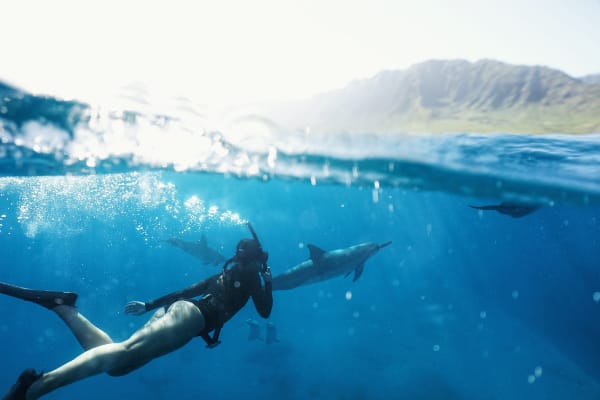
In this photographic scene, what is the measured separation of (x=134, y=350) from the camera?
4.48m

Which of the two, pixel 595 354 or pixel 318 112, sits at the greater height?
pixel 318 112

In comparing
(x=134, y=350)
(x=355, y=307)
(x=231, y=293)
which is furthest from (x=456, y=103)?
(x=355, y=307)

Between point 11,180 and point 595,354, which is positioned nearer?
point 11,180

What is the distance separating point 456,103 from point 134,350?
1223 cm

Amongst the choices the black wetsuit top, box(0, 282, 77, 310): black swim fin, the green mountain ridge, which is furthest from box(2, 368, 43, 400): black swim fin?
the green mountain ridge

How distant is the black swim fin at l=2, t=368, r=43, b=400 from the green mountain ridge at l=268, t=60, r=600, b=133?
8163 millimetres

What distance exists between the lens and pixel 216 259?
19.0 m

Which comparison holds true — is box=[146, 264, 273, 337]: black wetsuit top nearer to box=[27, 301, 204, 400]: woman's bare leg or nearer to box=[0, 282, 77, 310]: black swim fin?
box=[27, 301, 204, 400]: woman's bare leg

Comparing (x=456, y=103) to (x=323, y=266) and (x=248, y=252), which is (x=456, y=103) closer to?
(x=323, y=266)

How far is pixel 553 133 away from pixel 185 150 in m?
12.5

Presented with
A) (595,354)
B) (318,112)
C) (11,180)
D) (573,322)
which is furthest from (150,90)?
(573,322)

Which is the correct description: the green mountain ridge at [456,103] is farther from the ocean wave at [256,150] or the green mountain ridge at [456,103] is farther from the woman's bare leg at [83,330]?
the woman's bare leg at [83,330]

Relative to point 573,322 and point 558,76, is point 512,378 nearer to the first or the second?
point 573,322

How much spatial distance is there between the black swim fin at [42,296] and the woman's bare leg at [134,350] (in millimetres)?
1332
